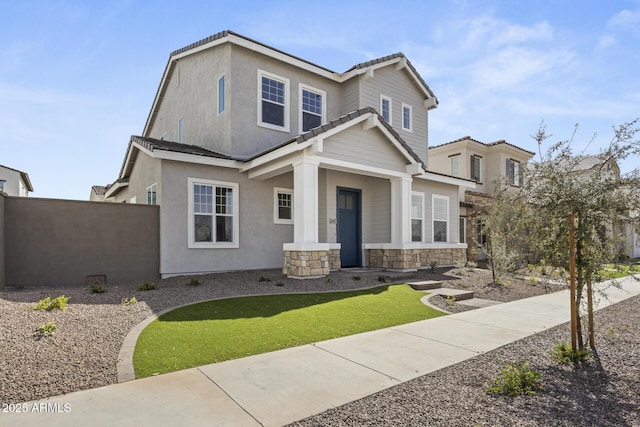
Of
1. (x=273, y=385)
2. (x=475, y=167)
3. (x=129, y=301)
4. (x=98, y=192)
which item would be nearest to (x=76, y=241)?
(x=129, y=301)

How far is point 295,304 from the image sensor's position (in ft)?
24.8

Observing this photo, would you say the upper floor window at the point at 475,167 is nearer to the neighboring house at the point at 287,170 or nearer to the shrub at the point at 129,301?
the neighboring house at the point at 287,170

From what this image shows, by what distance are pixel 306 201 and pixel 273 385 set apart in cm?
668

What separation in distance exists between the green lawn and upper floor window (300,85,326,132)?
7562mm

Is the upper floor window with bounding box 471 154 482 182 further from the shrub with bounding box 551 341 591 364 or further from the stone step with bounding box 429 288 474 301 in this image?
the shrub with bounding box 551 341 591 364

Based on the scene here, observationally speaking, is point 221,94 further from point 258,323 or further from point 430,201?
point 430,201

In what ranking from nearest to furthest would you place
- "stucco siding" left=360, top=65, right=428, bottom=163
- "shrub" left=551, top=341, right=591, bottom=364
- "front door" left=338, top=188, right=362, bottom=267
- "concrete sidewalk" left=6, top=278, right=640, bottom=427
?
"concrete sidewalk" left=6, top=278, right=640, bottom=427 → "shrub" left=551, top=341, right=591, bottom=364 → "front door" left=338, top=188, right=362, bottom=267 → "stucco siding" left=360, top=65, right=428, bottom=163

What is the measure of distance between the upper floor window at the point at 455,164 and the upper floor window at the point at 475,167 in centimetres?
89

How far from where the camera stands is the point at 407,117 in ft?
54.6

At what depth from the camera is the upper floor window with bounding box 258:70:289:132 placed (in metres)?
12.7

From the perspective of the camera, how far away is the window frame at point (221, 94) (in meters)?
12.5

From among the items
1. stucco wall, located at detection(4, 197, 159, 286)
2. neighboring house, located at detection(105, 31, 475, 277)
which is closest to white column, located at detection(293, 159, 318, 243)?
neighboring house, located at detection(105, 31, 475, 277)

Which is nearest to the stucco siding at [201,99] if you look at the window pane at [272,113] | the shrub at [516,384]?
the window pane at [272,113]

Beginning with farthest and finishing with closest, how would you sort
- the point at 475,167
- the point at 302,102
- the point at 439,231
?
the point at 475,167 → the point at 439,231 → the point at 302,102
